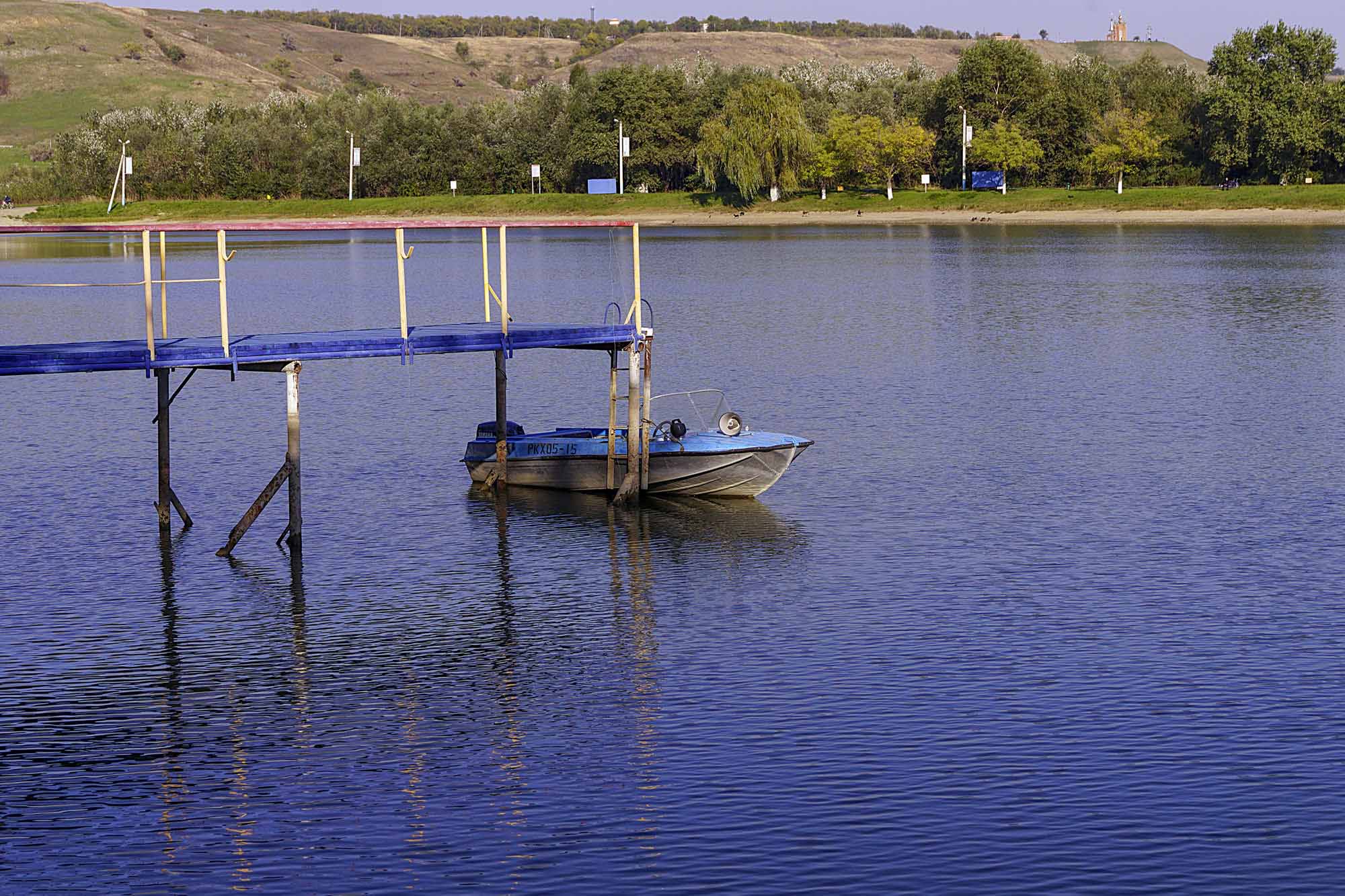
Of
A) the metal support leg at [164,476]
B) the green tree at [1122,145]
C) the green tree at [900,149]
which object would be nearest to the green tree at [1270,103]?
the green tree at [1122,145]

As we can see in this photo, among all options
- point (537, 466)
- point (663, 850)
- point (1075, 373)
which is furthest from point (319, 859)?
point (1075, 373)

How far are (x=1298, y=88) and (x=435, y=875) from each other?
6719 inches

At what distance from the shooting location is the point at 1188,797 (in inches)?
909

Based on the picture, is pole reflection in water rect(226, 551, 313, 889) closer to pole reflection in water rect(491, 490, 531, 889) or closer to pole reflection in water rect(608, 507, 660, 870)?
pole reflection in water rect(491, 490, 531, 889)

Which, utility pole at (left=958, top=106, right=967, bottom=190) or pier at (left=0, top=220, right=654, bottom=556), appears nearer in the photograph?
pier at (left=0, top=220, right=654, bottom=556)

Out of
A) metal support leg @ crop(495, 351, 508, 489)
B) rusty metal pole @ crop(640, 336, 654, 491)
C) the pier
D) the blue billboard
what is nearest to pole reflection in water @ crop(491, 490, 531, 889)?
the pier

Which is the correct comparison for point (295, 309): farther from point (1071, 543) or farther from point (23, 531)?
point (1071, 543)

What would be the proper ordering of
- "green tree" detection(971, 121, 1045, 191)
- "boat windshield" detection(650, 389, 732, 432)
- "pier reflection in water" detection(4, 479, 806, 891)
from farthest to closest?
1. "green tree" detection(971, 121, 1045, 191)
2. "boat windshield" detection(650, 389, 732, 432)
3. "pier reflection in water" detection(4, 479, 806, 891)

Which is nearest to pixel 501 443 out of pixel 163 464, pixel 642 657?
pixel 163 464

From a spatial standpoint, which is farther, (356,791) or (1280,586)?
(1280,586)

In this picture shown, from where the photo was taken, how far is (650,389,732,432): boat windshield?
45.3 metres

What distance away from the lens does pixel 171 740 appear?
26188 mm

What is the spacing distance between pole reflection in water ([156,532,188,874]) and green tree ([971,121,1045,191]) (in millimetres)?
158087

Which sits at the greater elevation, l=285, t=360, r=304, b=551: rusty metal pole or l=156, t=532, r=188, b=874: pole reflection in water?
l=285, t=360, r=304, b=551: rusty metal pole
